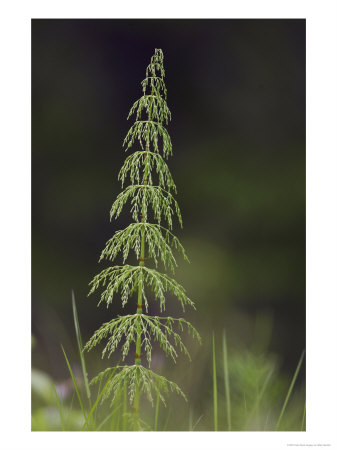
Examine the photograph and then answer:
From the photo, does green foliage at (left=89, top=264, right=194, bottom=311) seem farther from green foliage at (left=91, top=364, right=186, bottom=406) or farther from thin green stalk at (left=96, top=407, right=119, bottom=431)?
thin green stalk at (left=96, top=407, right=119, bottom=431)

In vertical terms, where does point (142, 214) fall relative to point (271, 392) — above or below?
above

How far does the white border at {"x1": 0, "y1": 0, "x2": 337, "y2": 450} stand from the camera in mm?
2912

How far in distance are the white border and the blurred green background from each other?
2.6 inches

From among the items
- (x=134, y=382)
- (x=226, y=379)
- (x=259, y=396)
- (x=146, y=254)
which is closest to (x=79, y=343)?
(x=134, y=382)

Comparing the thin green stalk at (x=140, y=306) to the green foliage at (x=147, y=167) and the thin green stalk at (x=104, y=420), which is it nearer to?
the green foliage at (x=147, y=167)

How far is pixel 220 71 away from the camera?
9.89 feet

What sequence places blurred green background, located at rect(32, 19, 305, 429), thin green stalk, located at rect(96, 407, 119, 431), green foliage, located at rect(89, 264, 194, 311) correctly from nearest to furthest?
green foliage, located at rect(89, 264, 194, 311) → thin green stalk, located at rect(96, 407, 119, 431) → blurred green background, located at rect(32, 19, 305, 429)

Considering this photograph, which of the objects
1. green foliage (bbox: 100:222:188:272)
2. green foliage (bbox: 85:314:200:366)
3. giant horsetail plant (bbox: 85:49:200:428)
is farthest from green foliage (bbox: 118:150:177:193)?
green foliage (bbox: 85:314:200:366)
